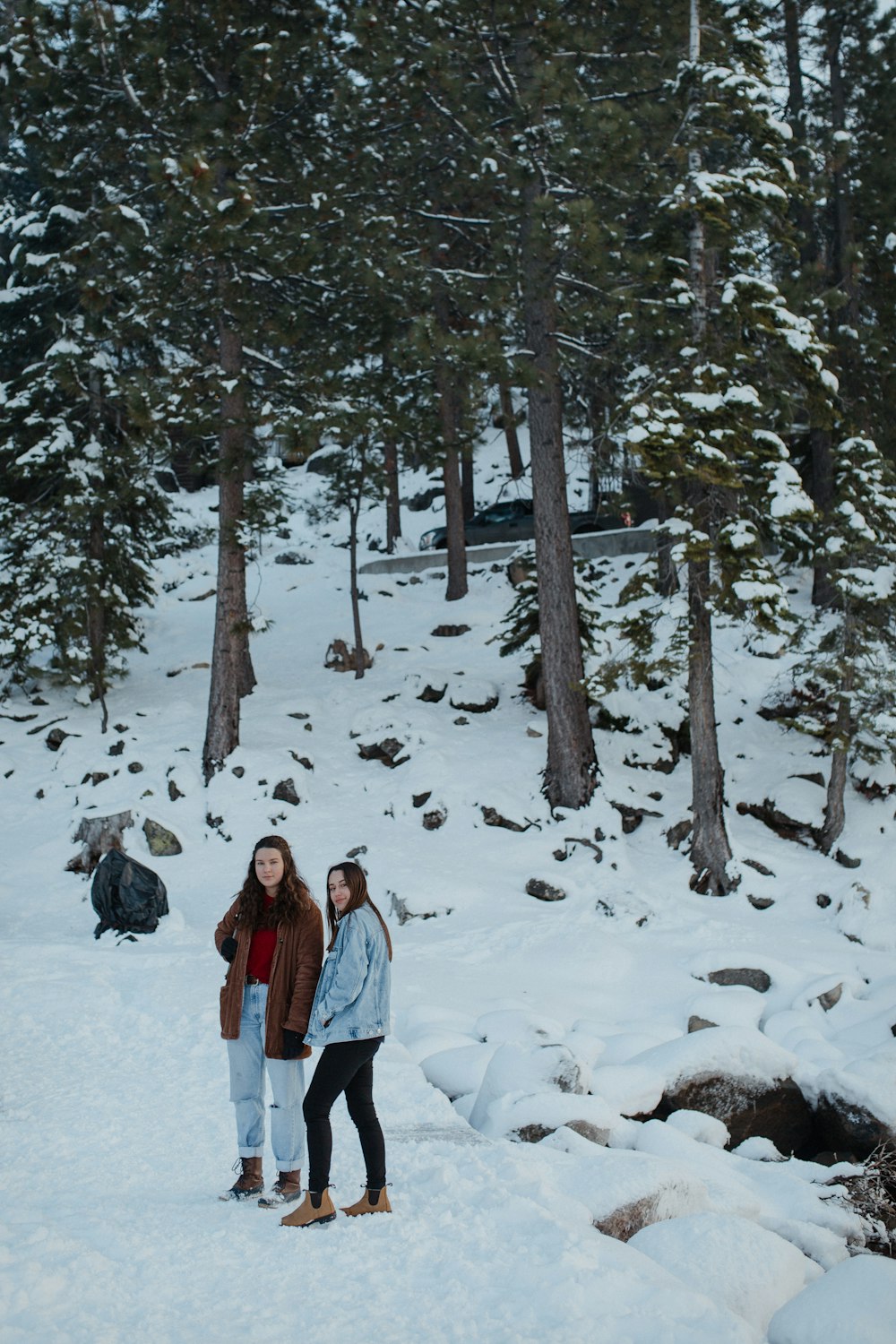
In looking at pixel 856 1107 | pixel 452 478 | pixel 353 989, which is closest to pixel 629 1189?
pixel 353 989

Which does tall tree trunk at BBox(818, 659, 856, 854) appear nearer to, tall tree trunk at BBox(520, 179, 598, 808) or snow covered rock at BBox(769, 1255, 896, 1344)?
tall tree trunk at BBox(520, 179, 598, 808)

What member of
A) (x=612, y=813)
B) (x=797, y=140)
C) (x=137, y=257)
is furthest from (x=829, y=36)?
(x=612, y=813)

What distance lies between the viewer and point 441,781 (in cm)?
1460

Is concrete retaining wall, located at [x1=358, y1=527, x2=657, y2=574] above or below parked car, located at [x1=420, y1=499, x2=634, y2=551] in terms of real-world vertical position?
below

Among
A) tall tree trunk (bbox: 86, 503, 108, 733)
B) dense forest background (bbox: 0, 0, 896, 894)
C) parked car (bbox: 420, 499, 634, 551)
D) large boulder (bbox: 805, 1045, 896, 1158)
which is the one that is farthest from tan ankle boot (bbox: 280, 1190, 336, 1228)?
parked car (bbox: 420, 499, 634, 551)

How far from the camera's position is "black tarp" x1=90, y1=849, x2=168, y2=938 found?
10.8 metres

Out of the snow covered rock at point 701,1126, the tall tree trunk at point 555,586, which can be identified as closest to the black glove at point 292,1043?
the snow covered rock at point 701,1126

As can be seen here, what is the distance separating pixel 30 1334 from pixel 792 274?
1666cm

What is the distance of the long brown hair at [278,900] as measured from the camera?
5.15m

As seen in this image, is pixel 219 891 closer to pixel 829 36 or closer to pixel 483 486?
pixel 829 36

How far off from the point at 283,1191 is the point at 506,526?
79.6 feet

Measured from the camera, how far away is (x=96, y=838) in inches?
527

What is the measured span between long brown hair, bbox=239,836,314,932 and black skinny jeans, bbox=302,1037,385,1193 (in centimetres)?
65

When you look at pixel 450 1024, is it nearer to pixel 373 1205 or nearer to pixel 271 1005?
pixel 373 1205
